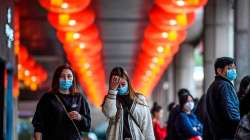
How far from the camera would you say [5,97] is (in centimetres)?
1596

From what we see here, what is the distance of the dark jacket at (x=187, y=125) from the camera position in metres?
12.6

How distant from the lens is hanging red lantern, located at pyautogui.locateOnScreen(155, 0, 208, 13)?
52.8 feet

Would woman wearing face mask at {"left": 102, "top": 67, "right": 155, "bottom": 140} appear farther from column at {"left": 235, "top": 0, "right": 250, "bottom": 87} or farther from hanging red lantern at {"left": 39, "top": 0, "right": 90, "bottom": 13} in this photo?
column at {"left": 235, "top": 0, "right": 250, "bottom": 87}

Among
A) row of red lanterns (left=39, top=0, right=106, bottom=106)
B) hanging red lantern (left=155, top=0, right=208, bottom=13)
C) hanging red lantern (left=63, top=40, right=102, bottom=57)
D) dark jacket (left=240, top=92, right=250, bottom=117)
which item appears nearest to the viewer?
dark jacket (left=240, top=92, right=250, bottom=117)

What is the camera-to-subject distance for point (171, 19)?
18.4 meters

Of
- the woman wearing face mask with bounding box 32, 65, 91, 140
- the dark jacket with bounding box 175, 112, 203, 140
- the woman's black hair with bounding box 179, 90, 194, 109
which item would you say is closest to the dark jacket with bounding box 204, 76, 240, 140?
the woman wearing face mask with bounding box 32, 65, 91, 140

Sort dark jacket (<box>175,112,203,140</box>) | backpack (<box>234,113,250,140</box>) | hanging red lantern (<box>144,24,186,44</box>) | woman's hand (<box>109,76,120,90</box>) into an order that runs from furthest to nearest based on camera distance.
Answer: hanging red lantern (<box>144,24,186,44</box>) < dark jacket (<box>175,112,203,140</box>) < woman's hand (<box>109,76,120,90</box>) < backpack (<box>234,113,250,140</box>)

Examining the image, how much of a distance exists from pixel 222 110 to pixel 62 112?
1.72 meters

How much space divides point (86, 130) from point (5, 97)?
7088 mm

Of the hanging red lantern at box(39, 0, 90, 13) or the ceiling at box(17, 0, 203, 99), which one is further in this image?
the ceiling at box(17, 0, 203, 99)

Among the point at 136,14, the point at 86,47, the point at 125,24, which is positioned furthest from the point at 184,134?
the point at 125,24

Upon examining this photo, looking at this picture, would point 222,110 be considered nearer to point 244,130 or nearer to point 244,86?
point 244,86

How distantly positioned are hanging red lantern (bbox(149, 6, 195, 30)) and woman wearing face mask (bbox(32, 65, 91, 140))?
8884mm

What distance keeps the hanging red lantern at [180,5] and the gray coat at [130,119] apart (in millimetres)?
7138
